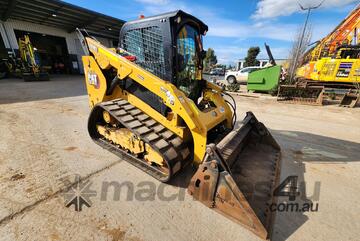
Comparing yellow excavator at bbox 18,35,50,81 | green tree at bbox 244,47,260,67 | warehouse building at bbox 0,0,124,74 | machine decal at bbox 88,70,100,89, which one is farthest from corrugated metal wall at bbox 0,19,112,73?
green tree at bbox 244,47,260,67

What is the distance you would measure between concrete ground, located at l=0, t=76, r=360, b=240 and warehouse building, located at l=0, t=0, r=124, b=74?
9580mm

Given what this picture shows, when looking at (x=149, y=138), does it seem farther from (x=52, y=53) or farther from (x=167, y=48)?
(x=52, y=53)

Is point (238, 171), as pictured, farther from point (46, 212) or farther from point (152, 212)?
point (46, 212)

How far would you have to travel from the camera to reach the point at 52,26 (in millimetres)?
18188

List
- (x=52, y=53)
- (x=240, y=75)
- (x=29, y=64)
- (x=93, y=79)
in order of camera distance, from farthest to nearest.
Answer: (x=52, y=53), (x=240, y=75), (x=29, y=64), (x=93, y=79)

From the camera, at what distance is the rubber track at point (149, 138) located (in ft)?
7.85

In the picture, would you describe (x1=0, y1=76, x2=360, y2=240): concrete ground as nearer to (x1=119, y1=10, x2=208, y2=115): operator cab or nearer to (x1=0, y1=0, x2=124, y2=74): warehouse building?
(x1=119, y1=10, x2=208, y2=115): operator cab

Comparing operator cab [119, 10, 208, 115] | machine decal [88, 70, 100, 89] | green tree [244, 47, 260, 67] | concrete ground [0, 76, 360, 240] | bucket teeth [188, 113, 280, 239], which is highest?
green tree [244, 47, 260, 67]

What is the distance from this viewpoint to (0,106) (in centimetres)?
588

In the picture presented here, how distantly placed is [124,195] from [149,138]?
792 mm

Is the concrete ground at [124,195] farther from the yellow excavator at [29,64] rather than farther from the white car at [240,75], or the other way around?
the white car at [240,75]

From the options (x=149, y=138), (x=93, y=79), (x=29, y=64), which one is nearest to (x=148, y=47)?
(x=93, y=79)

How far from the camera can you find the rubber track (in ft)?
7.85

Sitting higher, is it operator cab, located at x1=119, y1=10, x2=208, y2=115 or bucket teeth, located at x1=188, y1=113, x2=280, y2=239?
operator cab, located at x1=119, y1=10, x2=208, y2=115
